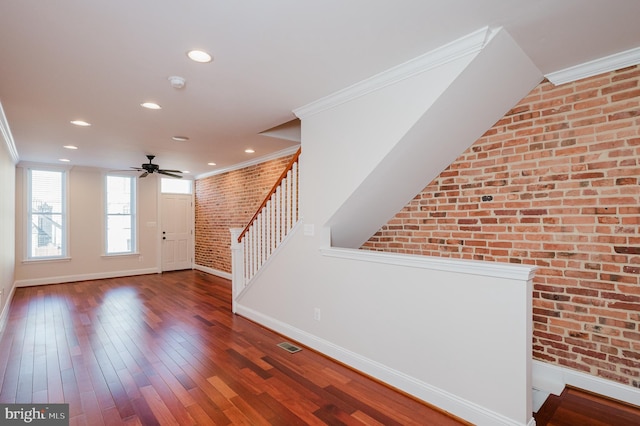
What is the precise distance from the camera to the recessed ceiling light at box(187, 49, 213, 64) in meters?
2.18

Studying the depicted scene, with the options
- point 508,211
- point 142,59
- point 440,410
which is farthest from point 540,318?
point 142,59

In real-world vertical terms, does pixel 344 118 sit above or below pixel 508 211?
above

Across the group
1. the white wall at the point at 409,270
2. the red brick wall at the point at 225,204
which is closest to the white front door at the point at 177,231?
the red brick wall at the point at 225,204

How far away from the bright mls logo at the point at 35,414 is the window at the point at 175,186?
242 inches

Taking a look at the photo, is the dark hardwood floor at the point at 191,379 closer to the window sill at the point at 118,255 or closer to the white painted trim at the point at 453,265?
the white painted trim at the point at 453,265

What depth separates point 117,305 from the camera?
4953 millimetres

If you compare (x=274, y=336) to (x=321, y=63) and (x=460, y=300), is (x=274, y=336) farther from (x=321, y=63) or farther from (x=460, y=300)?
(x=321, y=63)

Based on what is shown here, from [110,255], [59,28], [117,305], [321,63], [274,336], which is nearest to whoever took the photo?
[59,28]

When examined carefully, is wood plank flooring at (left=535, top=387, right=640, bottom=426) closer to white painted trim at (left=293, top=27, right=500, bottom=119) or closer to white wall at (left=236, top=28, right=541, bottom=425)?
white wall at (left=236, top=28, right=541, bottom=425)

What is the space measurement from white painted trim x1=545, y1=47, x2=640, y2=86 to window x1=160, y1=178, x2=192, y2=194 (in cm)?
786

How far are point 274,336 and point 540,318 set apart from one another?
8.54ft

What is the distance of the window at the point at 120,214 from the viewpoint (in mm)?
7258

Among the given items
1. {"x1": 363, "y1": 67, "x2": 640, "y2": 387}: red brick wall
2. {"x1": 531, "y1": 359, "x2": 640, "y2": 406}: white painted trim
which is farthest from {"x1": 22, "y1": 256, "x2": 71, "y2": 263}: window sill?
{"x1": 531, "y1": 359, "x2": 640, "y2": 406}: white painted trim

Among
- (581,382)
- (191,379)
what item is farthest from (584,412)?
(191,379)
